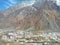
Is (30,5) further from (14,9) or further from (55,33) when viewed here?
(55,33)

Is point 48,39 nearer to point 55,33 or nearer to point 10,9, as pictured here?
point 55,33

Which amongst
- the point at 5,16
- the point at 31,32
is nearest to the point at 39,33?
the point at 31,32

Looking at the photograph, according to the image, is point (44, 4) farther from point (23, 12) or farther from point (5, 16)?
point (5, 16)

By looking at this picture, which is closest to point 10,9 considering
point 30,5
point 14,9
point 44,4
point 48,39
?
point 14,9

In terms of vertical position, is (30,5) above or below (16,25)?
above

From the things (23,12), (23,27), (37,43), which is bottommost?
(37,43)

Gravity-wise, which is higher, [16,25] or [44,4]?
[44,4]
